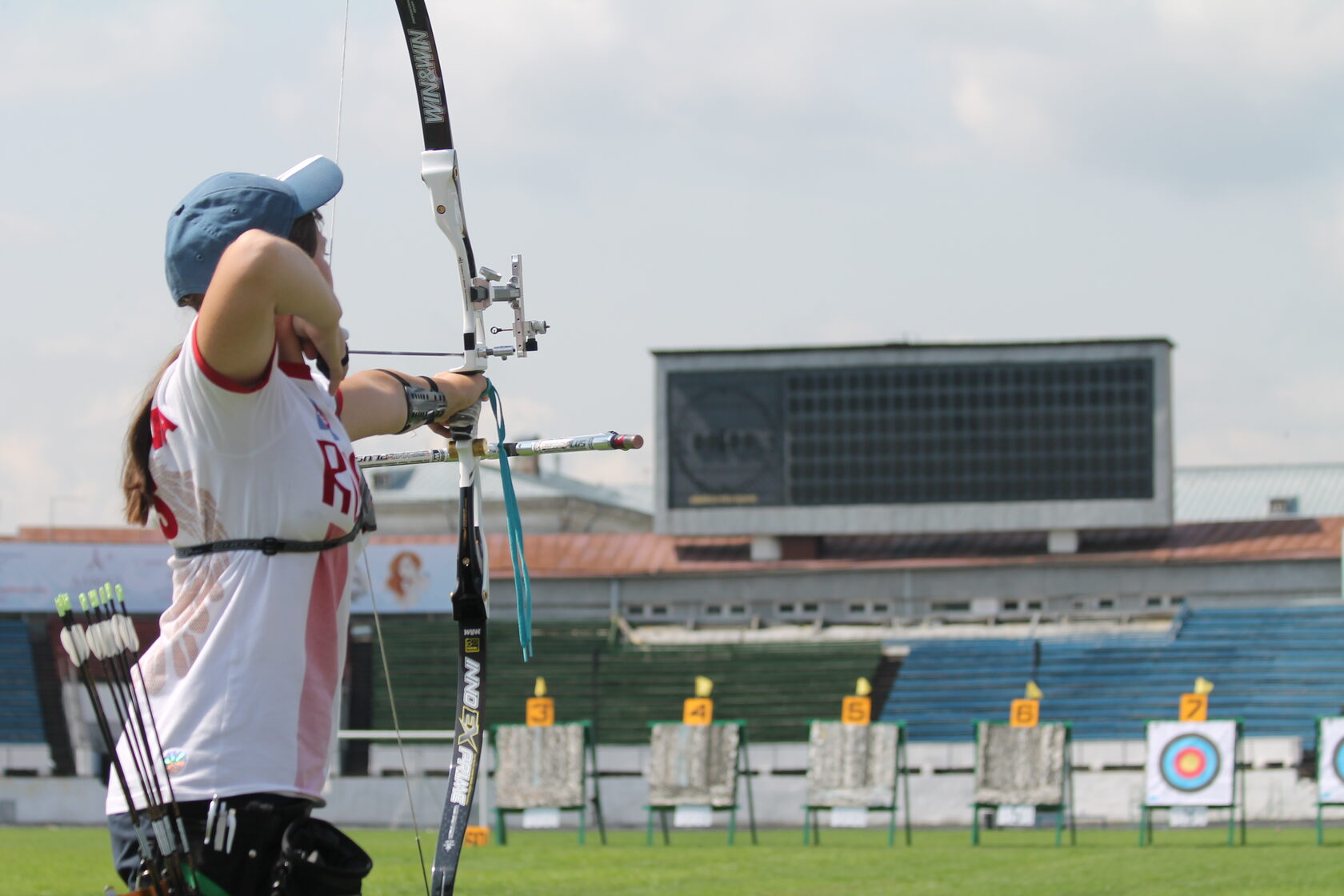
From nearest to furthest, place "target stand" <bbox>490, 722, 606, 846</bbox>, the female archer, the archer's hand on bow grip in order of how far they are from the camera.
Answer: the female archer, the archer's hand on bow grip, "target stand" <bbox>490, 722, 606, 846</bbox>

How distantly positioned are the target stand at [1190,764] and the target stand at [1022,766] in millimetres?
914

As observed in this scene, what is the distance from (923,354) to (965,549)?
4.60 meters

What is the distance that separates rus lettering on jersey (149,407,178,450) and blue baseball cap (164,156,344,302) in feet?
0.54

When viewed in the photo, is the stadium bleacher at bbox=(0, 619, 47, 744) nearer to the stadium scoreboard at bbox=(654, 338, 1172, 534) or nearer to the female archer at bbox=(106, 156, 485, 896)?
the stadium scoreboard at bbox=(654, 338, 1172, 534)

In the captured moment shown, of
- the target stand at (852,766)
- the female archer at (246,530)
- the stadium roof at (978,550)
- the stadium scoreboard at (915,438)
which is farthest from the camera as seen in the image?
the stadium roof at (978,550)

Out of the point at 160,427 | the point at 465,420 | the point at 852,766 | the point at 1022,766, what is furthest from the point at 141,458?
the point at 852,766

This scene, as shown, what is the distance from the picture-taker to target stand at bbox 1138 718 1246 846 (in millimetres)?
17562

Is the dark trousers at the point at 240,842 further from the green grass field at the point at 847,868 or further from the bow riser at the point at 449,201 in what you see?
the green grass field at the point at 847,868

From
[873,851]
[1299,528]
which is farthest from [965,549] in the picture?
[873,851]

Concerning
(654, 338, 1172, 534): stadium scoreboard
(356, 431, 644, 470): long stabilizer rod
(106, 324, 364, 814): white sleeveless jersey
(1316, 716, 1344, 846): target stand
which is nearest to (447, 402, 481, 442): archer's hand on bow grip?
(356, 431, 644, 470): long stabilizer rod

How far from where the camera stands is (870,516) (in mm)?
28016

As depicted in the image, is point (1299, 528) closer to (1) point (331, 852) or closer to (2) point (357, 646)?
(2) point (357, 646)

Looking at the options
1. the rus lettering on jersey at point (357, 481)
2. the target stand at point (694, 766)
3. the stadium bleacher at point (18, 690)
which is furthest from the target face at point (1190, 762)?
the stadium bleacher at point (18, 690)

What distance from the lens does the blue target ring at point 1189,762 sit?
58.5 feet
